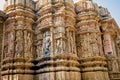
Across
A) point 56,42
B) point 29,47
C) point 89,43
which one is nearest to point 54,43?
point 56,42

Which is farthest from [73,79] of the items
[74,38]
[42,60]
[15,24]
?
[15,24]

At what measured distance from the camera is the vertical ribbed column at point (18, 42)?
10.7 m

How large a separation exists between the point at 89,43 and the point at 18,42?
5.08 meters

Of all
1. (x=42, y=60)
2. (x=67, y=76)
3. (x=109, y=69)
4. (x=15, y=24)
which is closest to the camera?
(x=67, y=76)

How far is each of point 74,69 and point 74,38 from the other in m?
2.48

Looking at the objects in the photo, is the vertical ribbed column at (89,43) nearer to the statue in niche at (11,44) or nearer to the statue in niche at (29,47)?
the statue in niche at (29,47)

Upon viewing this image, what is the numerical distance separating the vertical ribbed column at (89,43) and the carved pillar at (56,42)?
2.40 ft

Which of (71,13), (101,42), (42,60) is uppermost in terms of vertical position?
(71,13)

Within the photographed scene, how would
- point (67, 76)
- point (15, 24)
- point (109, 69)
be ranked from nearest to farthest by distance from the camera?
point (67, 76)
point (15, 24)
point (109, 69)

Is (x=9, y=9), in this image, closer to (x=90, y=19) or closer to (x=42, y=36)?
(x=42, y=36)

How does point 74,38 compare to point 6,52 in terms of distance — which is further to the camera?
point 74,38

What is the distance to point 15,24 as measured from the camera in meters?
11.9

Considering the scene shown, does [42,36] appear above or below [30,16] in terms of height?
below

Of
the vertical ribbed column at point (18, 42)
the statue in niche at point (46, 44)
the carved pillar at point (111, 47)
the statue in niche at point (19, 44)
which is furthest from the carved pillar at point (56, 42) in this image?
the carved pillar at point (111, 47)
